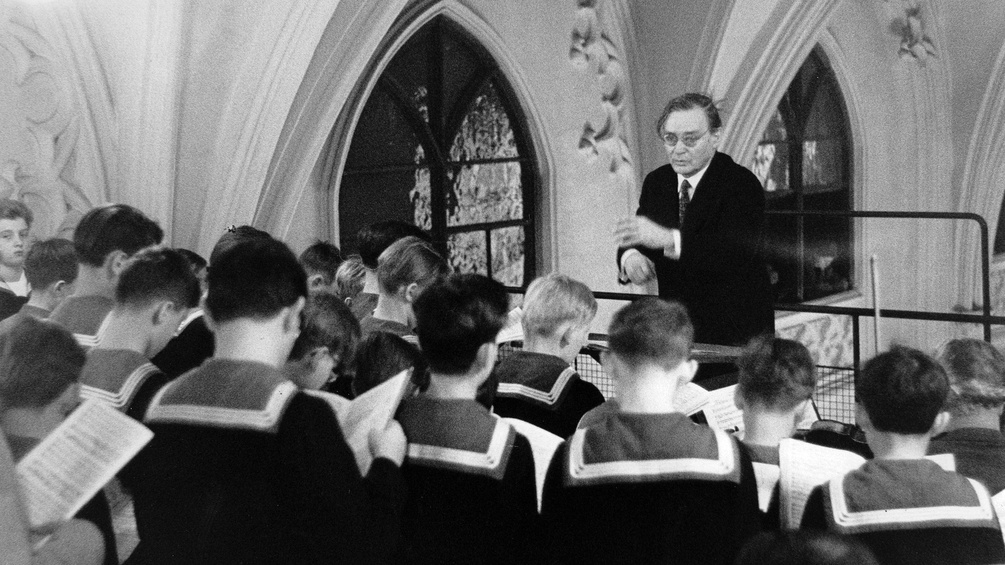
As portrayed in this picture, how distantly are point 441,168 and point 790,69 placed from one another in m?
2.81

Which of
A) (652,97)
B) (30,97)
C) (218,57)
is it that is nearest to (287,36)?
(218,57)

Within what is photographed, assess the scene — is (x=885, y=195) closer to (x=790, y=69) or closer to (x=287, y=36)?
(x=790, y=69)

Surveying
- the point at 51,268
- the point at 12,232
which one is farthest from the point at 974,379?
the point at 12,232

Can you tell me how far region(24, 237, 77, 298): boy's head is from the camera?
4023 millimetres

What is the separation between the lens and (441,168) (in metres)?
8.52

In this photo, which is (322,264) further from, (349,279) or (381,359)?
(381,359)

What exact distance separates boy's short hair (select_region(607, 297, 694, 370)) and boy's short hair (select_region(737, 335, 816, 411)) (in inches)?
15.2

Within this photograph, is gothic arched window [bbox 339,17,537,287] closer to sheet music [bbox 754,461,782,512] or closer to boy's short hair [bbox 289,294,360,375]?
boy's short hair [bbox 289,294,360,375]

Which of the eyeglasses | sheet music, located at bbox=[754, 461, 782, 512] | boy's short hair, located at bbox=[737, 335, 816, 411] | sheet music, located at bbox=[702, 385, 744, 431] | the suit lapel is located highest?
the eyeglasses

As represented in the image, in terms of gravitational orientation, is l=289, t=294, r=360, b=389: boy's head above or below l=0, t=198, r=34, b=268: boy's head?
below

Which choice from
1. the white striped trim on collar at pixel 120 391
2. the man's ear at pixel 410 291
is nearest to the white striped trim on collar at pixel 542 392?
the man's ear at pixel 410 291

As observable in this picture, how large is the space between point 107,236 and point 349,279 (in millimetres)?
1628

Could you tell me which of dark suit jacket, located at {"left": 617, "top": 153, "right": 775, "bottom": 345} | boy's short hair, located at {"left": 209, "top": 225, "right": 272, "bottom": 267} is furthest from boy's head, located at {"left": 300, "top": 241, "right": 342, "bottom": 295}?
dark suit jacket, located at {"left": 617, "top": 153, "right": 775, "bottom": 345}

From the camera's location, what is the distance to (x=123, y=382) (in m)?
2.77
